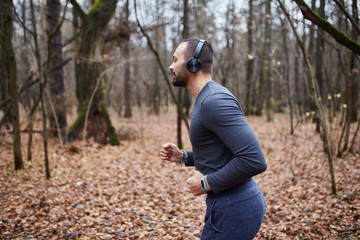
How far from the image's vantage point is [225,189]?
5.57 feet

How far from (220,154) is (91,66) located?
9.42 metres

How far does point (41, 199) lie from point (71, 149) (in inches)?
155

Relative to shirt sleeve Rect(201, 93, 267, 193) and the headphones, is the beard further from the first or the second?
shirt sleeve Rect(201, 93, 267, 193)

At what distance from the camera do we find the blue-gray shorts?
66.8 inches

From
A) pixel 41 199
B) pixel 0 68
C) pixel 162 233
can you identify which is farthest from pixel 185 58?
pixel 0 68

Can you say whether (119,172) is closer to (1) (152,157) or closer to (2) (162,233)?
(1) (152,157)

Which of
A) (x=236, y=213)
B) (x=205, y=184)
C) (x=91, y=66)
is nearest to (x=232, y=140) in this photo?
(x=205, y=184)

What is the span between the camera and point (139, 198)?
5996 mm

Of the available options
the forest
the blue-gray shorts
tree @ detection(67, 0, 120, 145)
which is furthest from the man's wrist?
tree @ detection(67, 0, 120, 145)

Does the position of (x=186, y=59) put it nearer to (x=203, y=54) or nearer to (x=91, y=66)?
(x=203, y=54)

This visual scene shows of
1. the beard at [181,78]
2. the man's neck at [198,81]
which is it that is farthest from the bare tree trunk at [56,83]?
the man's neck at [198,81]

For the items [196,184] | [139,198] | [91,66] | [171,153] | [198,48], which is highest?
[91,66]

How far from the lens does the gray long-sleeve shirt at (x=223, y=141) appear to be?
156cm

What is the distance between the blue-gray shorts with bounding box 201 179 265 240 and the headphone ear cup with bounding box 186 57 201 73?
863mm
